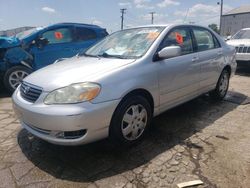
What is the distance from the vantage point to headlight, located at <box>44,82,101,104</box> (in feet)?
9.48

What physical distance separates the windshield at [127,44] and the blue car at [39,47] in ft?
8.92

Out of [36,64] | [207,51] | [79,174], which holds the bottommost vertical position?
[79,174]

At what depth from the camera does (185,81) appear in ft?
13.7

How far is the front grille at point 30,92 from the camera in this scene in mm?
3123

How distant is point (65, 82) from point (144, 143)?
134 centimetres

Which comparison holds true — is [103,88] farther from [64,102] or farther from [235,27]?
[235,27]

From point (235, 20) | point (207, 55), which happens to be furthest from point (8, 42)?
point (235, 20)

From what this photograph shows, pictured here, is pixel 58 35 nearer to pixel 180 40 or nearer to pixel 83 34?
pixel 83 34

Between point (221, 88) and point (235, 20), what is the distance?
257 ft

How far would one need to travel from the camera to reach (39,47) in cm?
681

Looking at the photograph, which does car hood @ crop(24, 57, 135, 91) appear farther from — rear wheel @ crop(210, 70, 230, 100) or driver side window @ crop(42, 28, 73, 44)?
driver side window @ crop(42, 28, 73, 44)

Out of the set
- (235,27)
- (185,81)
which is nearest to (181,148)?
(185,81)

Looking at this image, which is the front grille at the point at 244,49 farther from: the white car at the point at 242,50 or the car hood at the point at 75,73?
the car hood at the point at 75,73

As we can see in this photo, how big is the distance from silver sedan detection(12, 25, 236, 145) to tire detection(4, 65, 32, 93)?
9.01ft
